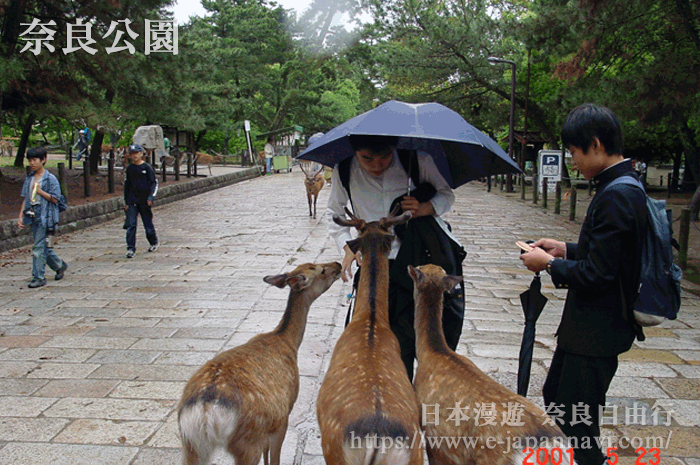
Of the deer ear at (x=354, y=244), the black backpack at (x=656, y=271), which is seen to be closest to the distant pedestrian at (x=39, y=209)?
the deer ear at (x=354, y=244)

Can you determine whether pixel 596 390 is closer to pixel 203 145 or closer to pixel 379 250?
pixel 379 250

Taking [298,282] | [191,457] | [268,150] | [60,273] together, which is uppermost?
[268,150]

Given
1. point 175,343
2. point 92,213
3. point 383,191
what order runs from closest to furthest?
point 383,191
point 175,343
point 92,213

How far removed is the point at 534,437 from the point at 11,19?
540 inches

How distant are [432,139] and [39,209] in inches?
234

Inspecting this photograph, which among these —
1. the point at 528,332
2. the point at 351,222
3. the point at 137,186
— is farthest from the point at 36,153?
the point at 528,332

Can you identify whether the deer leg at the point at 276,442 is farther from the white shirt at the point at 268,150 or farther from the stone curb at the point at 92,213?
the white shirt at the point at 268,150

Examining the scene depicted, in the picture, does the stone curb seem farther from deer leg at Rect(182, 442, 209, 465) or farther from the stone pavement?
deer leg at Rect(182, 442, 209, 465)

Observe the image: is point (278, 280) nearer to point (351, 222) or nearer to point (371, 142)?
point (351, 222)

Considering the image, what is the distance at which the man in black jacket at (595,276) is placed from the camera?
7.59ft

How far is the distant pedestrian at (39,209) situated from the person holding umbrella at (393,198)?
A: 5.37m

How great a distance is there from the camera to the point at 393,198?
3148 mm

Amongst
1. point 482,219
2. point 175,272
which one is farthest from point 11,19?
point 482,219

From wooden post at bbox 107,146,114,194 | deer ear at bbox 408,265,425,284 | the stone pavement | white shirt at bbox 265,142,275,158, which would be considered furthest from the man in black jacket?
white shirt at bbox 265,142,275,158
